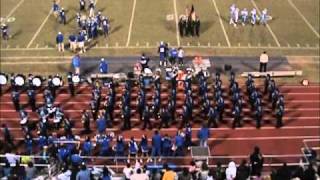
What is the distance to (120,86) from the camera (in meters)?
12.7

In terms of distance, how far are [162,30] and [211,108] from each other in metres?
4.66

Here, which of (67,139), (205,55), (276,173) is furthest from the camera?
(205,55)

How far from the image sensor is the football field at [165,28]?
47.8 ft

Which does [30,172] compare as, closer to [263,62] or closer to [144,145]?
[144,145]

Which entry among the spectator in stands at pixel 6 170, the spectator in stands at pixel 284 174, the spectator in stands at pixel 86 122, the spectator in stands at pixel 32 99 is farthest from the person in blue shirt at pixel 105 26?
the spectator in stands at pixel 284 174

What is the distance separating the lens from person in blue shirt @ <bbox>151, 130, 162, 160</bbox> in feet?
32.4

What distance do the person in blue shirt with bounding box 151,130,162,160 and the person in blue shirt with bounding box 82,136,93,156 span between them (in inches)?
39.3

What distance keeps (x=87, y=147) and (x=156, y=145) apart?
109cm

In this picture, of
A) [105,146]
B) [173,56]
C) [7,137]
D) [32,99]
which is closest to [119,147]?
[105,146]

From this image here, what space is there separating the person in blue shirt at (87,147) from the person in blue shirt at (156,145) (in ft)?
3.28

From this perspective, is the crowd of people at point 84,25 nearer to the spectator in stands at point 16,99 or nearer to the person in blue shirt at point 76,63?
the person in blue shirt at point 76,63

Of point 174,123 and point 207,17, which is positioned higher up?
point 207,17

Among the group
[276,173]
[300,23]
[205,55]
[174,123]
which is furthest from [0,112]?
[300,23]

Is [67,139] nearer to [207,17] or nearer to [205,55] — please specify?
[205,55]
